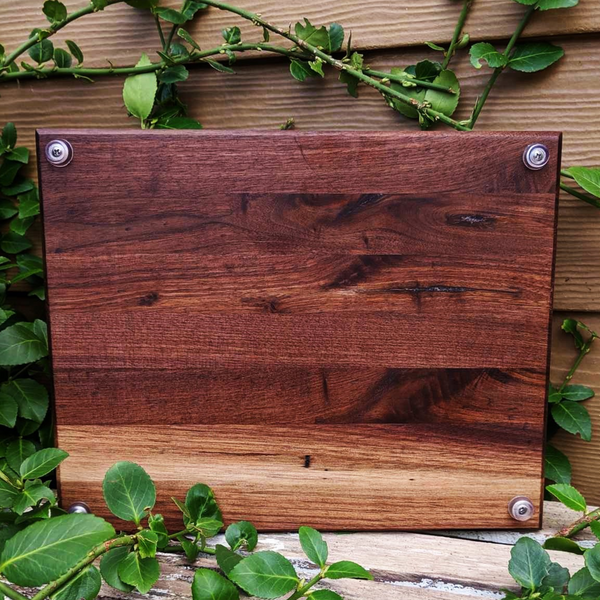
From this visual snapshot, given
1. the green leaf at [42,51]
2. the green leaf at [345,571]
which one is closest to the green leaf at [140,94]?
the green leaf at [42,51]

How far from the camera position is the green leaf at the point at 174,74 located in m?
0.77

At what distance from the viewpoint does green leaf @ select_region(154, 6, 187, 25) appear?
0.75 m

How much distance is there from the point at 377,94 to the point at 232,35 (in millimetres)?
210

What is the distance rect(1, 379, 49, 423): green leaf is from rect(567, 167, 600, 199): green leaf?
751 mm

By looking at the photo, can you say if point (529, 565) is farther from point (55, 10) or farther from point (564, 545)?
point (55, 10)

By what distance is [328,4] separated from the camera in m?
0.77

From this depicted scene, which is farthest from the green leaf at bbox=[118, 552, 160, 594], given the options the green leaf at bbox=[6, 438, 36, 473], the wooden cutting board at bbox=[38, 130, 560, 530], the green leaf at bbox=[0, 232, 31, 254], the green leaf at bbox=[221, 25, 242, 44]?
the green leaf at bbox=[221, 25, 242, 44]

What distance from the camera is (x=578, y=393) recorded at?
2.58ft

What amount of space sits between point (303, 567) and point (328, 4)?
0.71 meters

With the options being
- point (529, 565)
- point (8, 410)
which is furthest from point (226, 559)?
point (8, 410)

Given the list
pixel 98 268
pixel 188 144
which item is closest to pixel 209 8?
pixel 188 144

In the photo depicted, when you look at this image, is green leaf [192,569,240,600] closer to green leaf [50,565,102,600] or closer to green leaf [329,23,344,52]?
green leaf [50,565,102,600]

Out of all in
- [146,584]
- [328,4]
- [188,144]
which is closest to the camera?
[146,584]

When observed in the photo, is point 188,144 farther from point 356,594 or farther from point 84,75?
point 356,594
